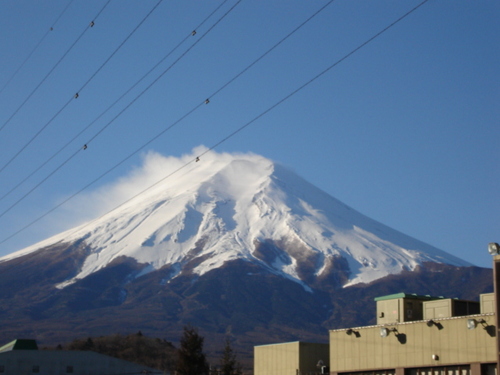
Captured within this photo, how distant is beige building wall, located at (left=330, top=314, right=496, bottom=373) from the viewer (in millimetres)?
29719

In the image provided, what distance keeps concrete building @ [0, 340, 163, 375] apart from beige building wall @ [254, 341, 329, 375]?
2924cm

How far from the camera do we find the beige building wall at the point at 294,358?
38812mm

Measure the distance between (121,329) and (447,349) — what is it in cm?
17262

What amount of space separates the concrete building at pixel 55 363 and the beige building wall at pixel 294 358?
95.9ft

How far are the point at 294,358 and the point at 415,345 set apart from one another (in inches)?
326

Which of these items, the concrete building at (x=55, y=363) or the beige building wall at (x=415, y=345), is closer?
the beige building wall at (x=415, y=345)

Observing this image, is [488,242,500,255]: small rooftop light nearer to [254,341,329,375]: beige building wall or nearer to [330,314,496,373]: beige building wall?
[330,314,496,373]: beige building wall

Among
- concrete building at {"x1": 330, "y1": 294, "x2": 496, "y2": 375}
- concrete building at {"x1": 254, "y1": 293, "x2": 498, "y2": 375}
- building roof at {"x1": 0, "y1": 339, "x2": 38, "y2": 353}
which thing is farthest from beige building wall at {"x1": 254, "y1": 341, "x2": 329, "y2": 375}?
building roof at {"x1": 0, "y1": 339, "x2": 38, "y2": 353}

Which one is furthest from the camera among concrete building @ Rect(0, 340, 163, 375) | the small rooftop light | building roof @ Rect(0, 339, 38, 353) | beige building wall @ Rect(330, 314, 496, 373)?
building roof @ Rect(0, 339, 38, 353)

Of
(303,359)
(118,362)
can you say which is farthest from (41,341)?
(303,359)

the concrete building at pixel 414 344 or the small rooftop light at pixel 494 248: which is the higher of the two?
the small rooftop light at pixel 494 248

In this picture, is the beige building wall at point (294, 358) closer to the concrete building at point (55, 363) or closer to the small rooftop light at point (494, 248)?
the small rooftop light at point (494, 248)

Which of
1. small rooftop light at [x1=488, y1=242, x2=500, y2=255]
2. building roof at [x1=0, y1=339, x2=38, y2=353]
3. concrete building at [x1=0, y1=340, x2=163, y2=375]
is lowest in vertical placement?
concrete building at [x1=0, y1=340, x2=163, y2=375]

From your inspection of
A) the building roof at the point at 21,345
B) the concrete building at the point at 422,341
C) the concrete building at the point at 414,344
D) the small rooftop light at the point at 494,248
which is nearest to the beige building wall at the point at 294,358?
the concrete building at the point at 414,344
